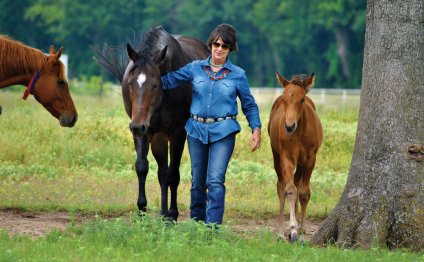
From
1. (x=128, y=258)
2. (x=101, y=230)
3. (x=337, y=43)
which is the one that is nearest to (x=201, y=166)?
(x=101, y=230)

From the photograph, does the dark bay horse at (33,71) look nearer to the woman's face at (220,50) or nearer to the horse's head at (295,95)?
Answer: the woman's face at (220,50)

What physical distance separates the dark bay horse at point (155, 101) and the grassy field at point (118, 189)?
0.83 m

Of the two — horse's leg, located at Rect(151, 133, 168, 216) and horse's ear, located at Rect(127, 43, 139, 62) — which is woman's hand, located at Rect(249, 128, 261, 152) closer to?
horse's ear, located at Rect(127, 43, 139, 62)

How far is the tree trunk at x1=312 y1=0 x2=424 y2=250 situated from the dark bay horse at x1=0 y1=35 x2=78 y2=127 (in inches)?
148

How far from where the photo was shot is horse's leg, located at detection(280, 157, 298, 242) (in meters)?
10.9

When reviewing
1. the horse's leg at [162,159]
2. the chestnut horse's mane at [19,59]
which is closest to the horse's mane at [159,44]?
the horse's leg at [162,159]

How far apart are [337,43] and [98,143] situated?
2239 inches

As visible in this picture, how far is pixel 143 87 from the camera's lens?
416 inches

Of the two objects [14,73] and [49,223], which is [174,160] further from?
[14,73]

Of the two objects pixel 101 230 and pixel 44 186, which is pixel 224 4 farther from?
pixel 101 230

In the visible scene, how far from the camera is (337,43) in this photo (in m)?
74.0

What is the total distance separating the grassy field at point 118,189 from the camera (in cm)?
928

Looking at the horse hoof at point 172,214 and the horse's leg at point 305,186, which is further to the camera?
the horse hoof at point 172,214

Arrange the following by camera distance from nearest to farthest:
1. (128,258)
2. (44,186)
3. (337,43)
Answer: (128,258), (44,186), (337,43)
